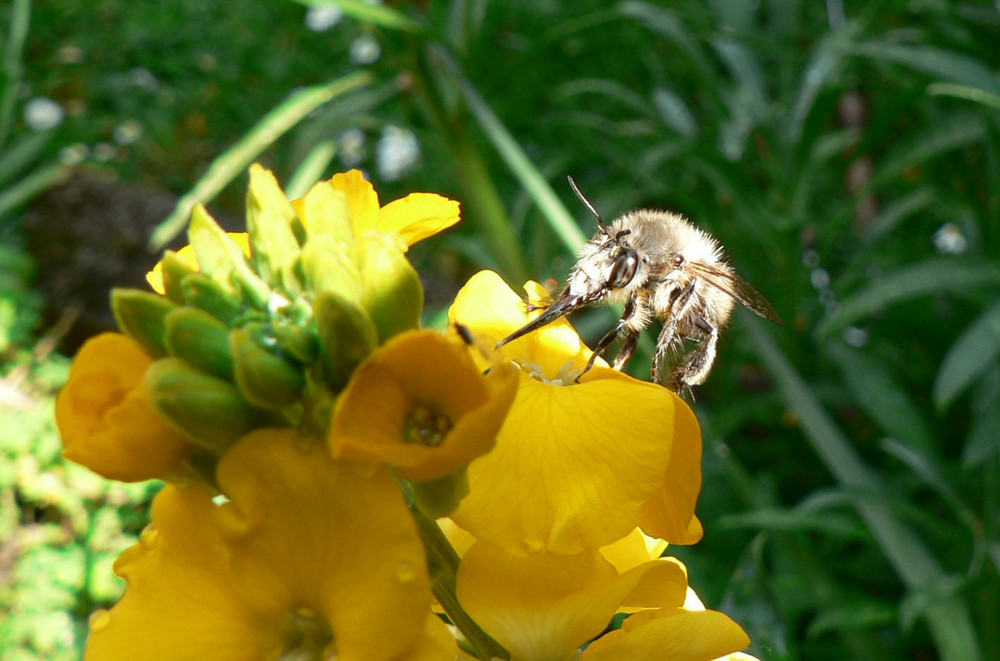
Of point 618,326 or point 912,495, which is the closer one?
point 618,326

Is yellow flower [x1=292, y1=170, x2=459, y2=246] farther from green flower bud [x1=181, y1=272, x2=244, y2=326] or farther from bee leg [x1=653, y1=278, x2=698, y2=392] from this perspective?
bee leg [x1=653, y1=278, x2=698, y2=392]

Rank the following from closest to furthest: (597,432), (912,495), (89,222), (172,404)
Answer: (172,404) → (597,432) → (912,495) → (89,222)

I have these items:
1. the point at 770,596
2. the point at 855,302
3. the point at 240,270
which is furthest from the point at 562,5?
the point at 240,270

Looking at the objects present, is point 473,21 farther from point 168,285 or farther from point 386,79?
point 168,285

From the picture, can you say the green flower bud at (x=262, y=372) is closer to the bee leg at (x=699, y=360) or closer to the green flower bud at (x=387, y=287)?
the green flower bud at (x=387, y=287)

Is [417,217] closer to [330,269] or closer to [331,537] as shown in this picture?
[330,269]

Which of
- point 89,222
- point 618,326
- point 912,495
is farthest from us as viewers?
point 89,222

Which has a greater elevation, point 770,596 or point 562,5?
point 562,5

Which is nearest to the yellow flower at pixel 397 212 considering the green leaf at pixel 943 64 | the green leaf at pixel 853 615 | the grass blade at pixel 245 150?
the grass blade at pixel 245 150
